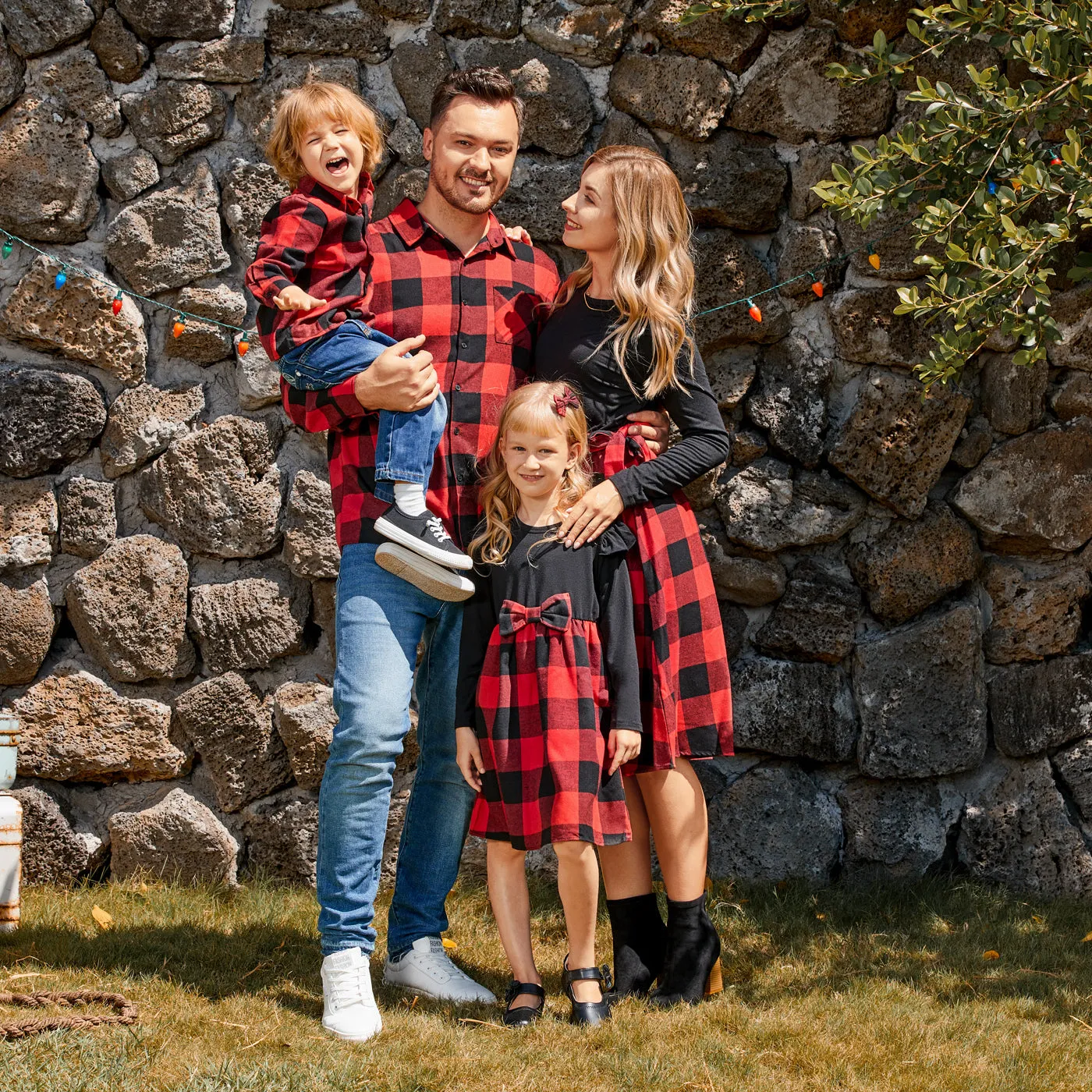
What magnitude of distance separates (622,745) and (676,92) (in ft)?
5.85

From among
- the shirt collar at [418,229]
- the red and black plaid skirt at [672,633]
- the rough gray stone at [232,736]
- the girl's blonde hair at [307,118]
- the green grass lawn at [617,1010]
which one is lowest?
the green grass lawn at [617,1010]

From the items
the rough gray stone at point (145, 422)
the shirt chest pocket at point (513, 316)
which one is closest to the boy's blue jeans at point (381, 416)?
the shirt chest pocket at point (513, 316)

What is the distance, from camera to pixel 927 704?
3303mm

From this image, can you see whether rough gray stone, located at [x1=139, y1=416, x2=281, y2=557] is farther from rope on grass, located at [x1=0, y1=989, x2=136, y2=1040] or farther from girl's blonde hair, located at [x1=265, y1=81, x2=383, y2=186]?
rope on grass, located at [x1=0, y1=989, x2=136, y2=1040]

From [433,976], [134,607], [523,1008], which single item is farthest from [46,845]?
[523,1008]

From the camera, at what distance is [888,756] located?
330cm

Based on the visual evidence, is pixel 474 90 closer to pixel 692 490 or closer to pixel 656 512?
pixel 656 512

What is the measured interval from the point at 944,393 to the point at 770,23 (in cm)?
108

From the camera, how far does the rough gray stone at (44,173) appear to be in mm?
3252

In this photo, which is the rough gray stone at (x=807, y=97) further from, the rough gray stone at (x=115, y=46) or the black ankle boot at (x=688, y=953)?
the black ankle boot at (x=688, y=953)

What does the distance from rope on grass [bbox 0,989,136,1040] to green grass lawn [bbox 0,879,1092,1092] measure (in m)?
0.03

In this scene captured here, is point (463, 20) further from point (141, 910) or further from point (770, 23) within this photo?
point (141, 910)

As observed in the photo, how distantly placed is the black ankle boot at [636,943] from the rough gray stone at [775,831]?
64 centimetres

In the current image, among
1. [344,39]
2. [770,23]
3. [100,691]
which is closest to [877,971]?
[100,691]
